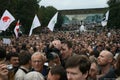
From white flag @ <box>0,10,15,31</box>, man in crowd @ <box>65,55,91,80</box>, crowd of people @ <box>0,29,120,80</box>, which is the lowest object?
white flag @ <box>0,10,15,31</box>

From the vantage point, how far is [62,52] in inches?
366

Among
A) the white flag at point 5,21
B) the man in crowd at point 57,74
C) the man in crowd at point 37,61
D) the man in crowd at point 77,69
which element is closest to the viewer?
the man in crowd at point 77,69

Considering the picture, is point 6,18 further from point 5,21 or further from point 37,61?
point 37,61

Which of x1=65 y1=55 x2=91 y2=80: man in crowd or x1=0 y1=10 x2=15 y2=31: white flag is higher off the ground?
x1=65 y1=55 x2=91 y2=80: man in crowd

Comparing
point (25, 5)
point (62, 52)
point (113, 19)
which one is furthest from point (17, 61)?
point (113, 19)

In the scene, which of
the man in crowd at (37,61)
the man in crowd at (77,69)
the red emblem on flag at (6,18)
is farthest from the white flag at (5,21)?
the man in crowd at (77,69)

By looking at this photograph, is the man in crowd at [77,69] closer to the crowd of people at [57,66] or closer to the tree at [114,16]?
the crowd of people at [57,66]

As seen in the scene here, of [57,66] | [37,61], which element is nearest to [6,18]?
[37,61]

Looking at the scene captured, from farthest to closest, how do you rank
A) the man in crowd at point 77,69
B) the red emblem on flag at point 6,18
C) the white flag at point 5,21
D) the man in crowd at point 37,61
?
the red emblem on flag at point 6,18 < the white flag at point 5,21 < the man in crowd at point 37,61 < the man in crowd at point 77,69

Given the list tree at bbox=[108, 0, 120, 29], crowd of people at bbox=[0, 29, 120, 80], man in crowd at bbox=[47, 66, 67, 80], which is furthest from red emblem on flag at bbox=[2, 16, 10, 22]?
tree at bbox=[108, 0, 120, 29]

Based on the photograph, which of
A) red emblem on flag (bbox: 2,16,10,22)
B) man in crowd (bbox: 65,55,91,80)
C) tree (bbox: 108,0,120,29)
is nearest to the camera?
man in crowd (bbox: 65,55,91,80)

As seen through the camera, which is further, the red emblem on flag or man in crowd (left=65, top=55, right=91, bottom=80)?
the red emblem on flag

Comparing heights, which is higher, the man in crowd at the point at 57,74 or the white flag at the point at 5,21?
the man in crowd at the point at 57,74

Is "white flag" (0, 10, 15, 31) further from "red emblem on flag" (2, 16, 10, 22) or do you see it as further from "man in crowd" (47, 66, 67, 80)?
"man in crowd" (47, 66, 67, 80)
